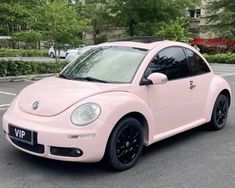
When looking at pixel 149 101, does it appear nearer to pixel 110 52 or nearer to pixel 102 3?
pixel 110 52

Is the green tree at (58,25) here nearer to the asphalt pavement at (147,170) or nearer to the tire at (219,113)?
the tire at (219,113)

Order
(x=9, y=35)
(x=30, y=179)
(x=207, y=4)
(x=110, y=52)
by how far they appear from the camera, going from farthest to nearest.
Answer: (x=207, y=4) → (x=9, y=35) → (x=110, y=52) → (x=30, y=179)

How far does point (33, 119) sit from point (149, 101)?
59.0 inches

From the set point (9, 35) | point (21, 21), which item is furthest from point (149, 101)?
point (9, 35)

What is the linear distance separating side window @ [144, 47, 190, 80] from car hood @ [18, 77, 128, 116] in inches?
26.6

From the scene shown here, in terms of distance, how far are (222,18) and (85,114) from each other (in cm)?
3118

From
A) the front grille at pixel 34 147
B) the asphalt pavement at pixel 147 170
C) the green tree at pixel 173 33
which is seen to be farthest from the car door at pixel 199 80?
the green tree at pixel 173 33

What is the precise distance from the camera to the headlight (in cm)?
462

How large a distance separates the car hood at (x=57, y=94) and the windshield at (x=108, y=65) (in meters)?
0.22

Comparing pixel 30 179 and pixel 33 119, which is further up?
pixel 33 119

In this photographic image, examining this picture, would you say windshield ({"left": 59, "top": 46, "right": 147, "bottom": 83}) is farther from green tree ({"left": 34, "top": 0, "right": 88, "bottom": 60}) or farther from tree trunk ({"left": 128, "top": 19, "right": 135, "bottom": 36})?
tree trunk ({"left": 128, "top": 19, "right": 135, "bottom": 36})

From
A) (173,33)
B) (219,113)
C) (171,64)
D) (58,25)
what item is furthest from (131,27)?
(171,64)

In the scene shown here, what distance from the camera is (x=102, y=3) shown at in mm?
24781

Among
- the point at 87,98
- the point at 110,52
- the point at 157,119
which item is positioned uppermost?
the point at 110,52
